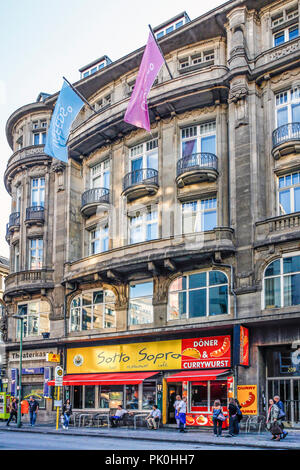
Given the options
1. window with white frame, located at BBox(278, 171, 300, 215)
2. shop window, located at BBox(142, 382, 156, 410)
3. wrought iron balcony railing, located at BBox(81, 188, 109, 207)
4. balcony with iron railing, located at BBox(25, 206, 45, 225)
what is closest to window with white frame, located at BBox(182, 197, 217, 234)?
window with white frame, located at BBox(278, 171, 300, 215)

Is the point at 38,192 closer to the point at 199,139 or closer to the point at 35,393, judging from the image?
the point at 35,393

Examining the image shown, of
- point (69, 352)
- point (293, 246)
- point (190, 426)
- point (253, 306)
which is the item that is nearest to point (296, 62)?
point (293, 246)

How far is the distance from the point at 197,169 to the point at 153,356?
985 cm

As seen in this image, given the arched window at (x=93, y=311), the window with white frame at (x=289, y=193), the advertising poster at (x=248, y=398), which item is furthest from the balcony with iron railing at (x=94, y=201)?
the advertising poster at (x=248, y=398)

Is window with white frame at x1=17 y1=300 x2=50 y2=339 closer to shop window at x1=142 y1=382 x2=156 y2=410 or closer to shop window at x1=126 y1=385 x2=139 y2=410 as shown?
shop window at x1=126 y1=385 x2=139 y2=410

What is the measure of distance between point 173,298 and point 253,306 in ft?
16.3

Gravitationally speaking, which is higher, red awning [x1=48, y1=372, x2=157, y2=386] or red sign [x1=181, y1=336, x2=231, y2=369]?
red sign [x1=181, y1=336, x2=231, y2=369]

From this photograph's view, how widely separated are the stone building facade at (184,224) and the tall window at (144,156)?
85mm

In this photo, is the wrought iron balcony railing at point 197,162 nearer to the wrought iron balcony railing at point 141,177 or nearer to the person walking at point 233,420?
the wrought iron balcony railing at point 141,177

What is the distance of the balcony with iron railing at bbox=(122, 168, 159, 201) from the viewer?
104ft

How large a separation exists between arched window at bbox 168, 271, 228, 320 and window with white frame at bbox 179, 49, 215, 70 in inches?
482

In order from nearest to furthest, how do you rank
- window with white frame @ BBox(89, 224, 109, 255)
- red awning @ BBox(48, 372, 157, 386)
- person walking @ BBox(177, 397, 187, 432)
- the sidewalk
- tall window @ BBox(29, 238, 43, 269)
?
the sidewalk < person walking @ BBox(177, 397, 187, 432) < red awning @ BBox(48, 372, 157, 386) < window with white frame @ BBox(89, 224, 109, 255) < tall window @ BBox(29, 238, 43, 269)

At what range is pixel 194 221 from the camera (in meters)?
30.4

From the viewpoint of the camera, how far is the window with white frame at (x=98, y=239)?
35219 mm
